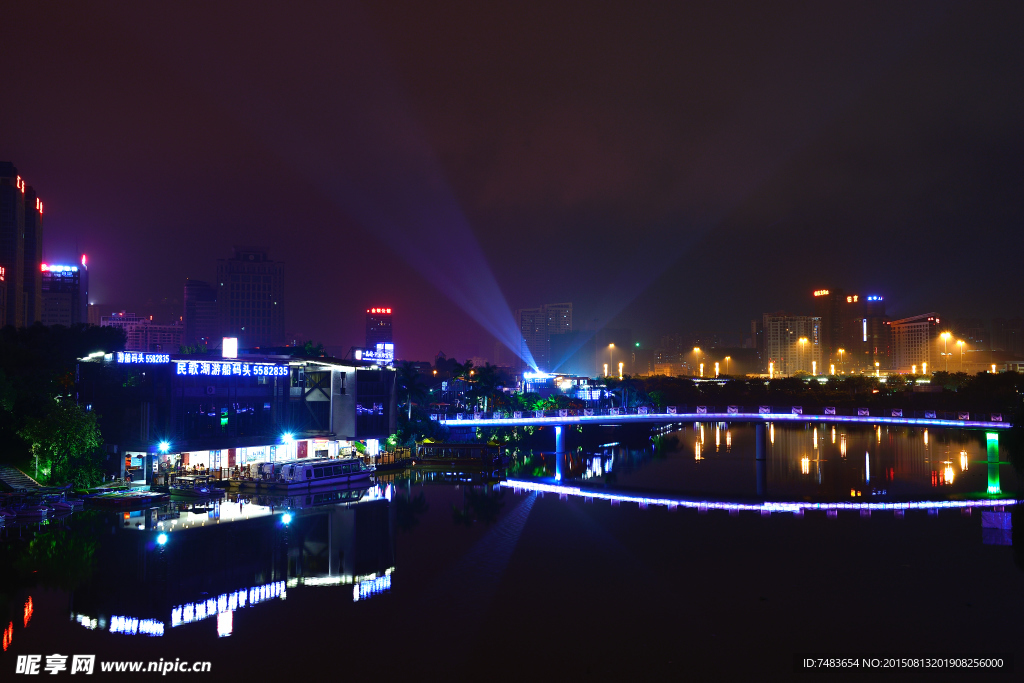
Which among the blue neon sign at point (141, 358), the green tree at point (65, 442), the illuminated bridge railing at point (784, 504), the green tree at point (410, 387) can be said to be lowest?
the illuminated bridge railing at point (784, 504)

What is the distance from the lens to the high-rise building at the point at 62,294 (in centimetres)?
16362

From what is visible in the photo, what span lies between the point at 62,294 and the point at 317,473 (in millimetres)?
148684

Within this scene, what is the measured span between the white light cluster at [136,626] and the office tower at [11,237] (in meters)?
124

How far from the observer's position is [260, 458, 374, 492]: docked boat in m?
47.9

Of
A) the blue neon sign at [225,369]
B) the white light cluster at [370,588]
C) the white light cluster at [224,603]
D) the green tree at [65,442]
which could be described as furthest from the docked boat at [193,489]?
the white light cluster at [370,588]

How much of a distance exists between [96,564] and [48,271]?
6488 inches

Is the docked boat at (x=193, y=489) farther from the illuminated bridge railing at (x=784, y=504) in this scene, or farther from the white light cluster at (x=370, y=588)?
the illuminated bridge railing at (x=784, y=504)

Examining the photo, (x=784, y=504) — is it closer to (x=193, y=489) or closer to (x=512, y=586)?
(x=512, y=586)

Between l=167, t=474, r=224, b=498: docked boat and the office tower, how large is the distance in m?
104

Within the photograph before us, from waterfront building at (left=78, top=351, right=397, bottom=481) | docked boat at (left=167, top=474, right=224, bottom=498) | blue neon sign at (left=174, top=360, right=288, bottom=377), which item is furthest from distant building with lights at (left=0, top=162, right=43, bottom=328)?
docked boat at (left=167, top=474, right=224, bottom=498)

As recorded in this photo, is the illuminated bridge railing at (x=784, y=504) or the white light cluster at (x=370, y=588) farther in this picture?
the illuminated bridge railing at (x=784, y=504)

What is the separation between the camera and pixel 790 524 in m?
42.6

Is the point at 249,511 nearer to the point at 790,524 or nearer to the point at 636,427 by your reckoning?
the point at 790,524

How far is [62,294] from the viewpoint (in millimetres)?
167125
